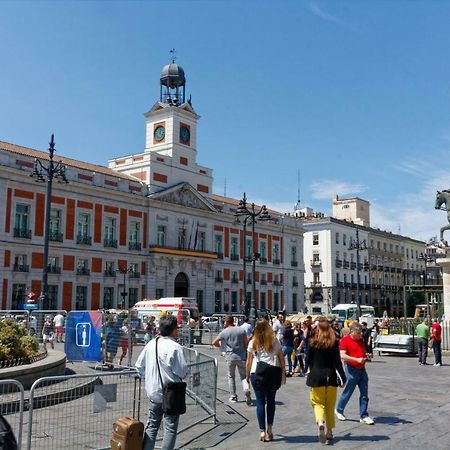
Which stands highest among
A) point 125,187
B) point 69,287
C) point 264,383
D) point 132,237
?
point 125,187

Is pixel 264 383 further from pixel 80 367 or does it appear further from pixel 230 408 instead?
pixel 80 367

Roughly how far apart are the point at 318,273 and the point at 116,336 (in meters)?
59.6

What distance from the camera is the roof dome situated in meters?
56.4

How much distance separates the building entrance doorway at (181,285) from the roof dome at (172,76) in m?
19.0

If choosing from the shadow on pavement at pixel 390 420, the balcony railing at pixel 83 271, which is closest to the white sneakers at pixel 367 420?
the shadow on pavement at pixel 390 420

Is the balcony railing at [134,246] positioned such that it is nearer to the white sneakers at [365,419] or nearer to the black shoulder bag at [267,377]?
the white sneakers at [365,419]

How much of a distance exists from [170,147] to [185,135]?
8.88 ft

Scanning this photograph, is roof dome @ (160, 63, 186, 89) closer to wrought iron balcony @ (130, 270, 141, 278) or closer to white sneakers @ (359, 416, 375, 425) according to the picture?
wrought iron balcony @ (130, 270, 141, 278)

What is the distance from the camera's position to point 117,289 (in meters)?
46.3

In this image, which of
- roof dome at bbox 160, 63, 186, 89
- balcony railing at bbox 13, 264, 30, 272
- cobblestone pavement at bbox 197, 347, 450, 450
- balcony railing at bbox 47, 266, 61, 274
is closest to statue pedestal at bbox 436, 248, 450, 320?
cobblestone pavement at bbox 197, 347, 450, 450

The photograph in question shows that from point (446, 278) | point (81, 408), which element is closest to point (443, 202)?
point (446, 278)

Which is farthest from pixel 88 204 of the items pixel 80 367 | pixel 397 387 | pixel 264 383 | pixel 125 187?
pixel 264 383

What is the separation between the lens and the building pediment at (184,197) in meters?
50.8

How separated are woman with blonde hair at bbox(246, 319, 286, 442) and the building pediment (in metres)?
42.6
